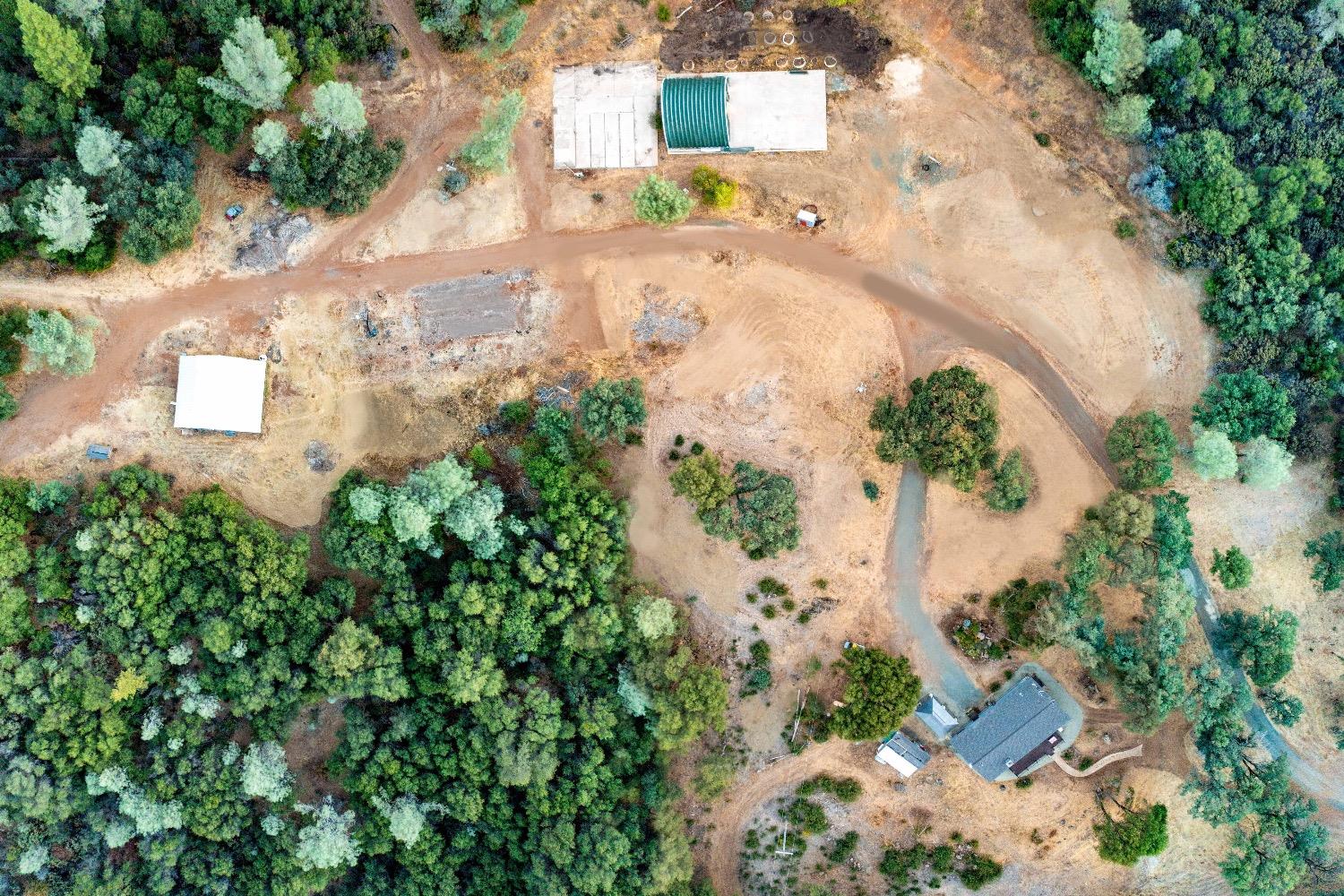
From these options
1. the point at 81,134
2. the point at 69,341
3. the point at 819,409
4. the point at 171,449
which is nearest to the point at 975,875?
the point at 819,409

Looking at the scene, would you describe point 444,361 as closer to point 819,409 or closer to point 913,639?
point 819,409

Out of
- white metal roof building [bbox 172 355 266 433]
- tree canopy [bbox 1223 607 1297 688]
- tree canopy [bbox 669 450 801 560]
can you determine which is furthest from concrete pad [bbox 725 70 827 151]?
tree canopy [bbox 1223 607 1297 688]

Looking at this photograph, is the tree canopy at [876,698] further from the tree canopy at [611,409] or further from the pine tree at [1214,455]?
the pine tree at [1214,455]

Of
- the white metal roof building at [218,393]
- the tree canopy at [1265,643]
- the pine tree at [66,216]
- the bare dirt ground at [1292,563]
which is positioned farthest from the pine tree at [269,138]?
the tree canopy at [1265,643]

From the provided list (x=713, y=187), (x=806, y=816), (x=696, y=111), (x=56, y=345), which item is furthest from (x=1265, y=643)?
(x=56, y=345)

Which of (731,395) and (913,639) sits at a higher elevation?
(731,395)

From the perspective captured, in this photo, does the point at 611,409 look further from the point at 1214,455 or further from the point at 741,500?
the point at 1214,455
